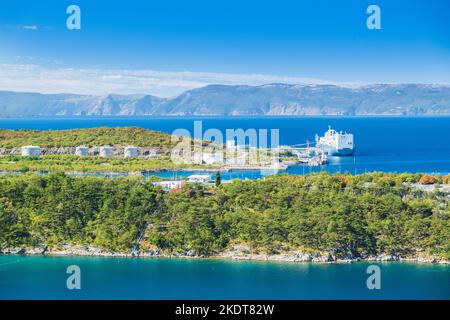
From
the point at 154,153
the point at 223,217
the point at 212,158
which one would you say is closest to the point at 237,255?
the point at 223,217

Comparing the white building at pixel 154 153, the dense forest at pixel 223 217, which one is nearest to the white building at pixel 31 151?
the white building at pixel 154 153

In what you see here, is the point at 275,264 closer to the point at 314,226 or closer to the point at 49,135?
the point at 314,226


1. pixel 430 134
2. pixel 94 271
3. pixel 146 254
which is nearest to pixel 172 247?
pixel 146 254

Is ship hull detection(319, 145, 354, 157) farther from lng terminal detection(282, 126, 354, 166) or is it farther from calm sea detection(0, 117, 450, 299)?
calm sea detection(0, 117, 450, 299)

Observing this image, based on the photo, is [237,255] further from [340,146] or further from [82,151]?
[340,146]

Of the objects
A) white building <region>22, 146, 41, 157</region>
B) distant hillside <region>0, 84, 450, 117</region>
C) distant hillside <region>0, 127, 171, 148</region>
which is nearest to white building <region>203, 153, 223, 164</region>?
distant hillside <region>0, 127, 171, 148</region>
